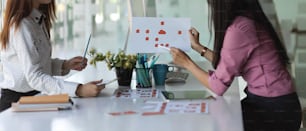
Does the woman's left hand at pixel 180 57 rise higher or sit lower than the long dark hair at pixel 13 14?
lower

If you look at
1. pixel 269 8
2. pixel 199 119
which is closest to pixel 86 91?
pixel 199 119

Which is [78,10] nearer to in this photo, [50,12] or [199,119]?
[50,12]

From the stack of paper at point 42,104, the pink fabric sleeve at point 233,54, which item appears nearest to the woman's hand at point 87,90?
the stack of paper at point 42,104

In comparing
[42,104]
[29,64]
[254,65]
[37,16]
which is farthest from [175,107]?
[37,16]

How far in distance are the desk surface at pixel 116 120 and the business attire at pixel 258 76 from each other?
0.27 ft

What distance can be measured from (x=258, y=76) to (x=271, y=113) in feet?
0.41

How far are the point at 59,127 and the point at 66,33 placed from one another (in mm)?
1435

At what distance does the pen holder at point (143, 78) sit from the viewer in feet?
5.34

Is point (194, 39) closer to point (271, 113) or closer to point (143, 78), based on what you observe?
point (143, 78)

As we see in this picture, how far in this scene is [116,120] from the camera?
1.14m

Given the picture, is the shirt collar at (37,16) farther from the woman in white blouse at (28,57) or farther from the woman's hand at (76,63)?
the woman's hand at (76,63)

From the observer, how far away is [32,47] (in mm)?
1453

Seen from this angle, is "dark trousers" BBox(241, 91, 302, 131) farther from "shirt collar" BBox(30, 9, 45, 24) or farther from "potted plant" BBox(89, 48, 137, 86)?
"shirt collar" BBox(30, 9, 45, 24)

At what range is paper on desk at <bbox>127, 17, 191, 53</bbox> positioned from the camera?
153 cm
